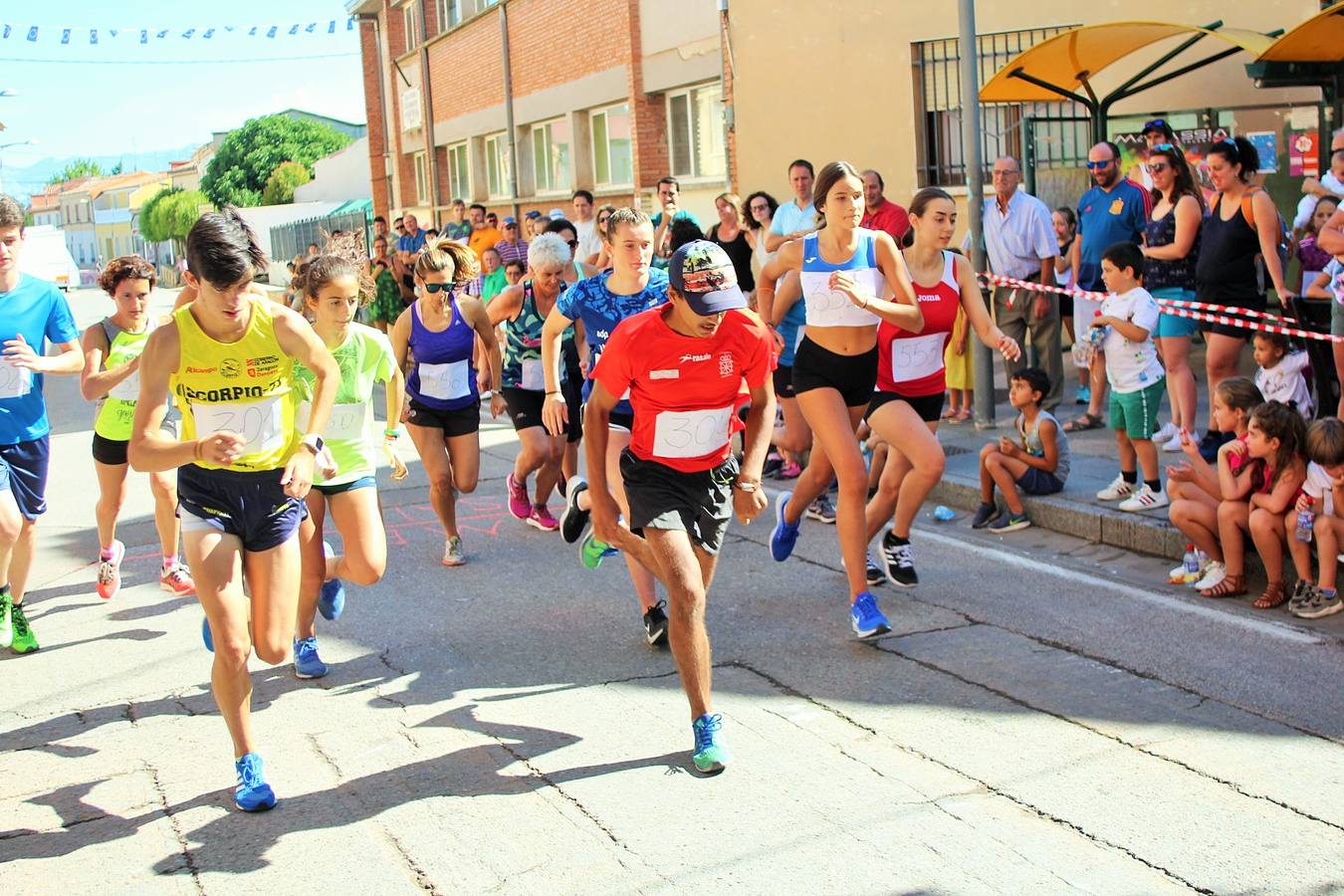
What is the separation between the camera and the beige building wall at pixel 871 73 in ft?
46.7

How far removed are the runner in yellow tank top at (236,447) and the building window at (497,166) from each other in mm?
23102

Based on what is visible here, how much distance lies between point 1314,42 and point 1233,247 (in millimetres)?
2936

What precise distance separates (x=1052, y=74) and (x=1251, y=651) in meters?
8.26

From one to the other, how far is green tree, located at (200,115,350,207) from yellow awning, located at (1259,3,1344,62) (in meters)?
57.6

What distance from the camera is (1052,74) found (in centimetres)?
1309

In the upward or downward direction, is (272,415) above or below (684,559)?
above

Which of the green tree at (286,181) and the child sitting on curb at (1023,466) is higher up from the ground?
the green tree at (286,181)

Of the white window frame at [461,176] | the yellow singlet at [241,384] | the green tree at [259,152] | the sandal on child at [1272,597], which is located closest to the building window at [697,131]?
the white window frame at [461,176]

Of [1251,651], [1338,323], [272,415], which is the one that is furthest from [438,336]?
[1338,323]

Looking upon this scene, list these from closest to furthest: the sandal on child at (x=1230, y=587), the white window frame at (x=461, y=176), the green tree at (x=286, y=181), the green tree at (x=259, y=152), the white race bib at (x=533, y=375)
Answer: the sandal on child at (x=1230, y=587), the white race bib at (x=533, y=375), the white window frame at (x=461, y=176), the green tree at (x=286, y=181), the green tree at (x=259, y=152)

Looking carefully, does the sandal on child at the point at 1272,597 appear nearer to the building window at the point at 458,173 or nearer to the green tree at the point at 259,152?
the building window at the point at 458,173

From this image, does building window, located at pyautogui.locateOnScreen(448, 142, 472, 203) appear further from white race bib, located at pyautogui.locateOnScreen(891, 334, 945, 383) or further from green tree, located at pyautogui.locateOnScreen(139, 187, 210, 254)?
green tree, located at pyautogui.locateOnScreen(139, 187, 210, 254)

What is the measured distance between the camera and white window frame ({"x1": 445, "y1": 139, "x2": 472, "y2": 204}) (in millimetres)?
30553

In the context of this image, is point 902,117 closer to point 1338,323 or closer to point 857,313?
point 1338,323
